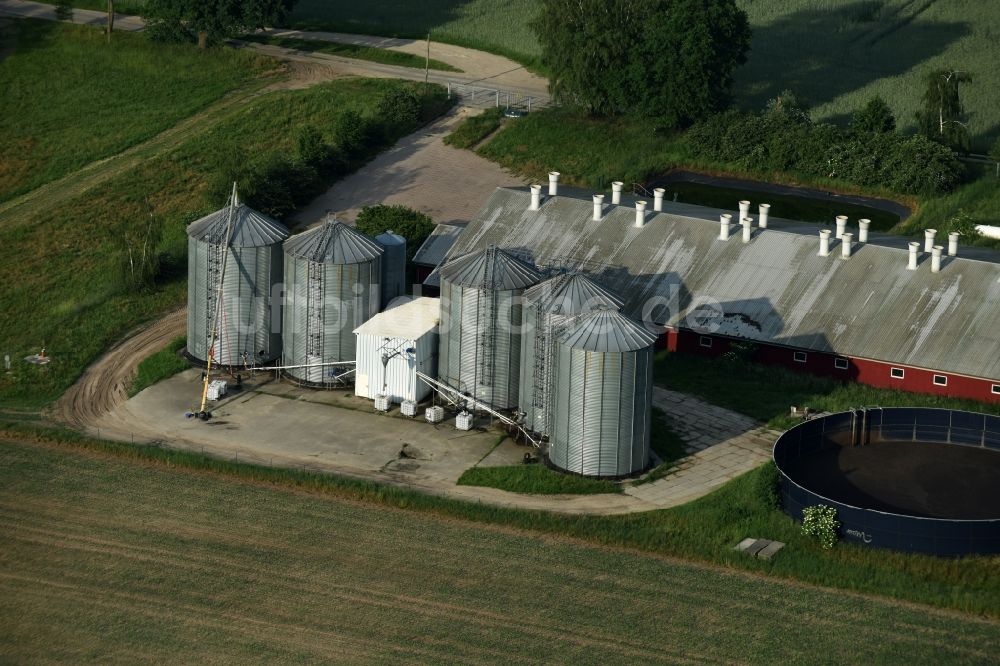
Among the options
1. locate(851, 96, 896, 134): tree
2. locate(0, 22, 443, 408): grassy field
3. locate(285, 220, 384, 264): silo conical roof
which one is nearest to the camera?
locate(285, 220, 384, 264): silo conical roof

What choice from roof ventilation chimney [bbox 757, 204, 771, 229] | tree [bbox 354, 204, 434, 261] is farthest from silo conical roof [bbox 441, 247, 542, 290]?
tree [bbox 354, 204, 434, 261]

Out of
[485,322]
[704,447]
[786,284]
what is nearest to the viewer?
[704,447]

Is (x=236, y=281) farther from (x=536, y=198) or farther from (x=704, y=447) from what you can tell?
(x=704, y=447)

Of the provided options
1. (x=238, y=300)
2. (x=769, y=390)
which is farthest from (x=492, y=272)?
(x=769, y=390)

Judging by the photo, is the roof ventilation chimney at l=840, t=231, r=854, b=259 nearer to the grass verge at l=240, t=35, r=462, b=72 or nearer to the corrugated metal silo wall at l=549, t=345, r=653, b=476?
the corrugated metal silo wall at l=549, t=345, r=653, b=476

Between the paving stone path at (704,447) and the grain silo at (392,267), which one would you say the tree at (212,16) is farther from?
the paving stone path at (704,447)

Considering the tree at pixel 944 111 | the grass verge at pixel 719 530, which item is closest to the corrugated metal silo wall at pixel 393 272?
the grass verge at pixel 719 530

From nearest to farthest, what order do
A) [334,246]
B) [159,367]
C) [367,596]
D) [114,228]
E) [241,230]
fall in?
[367,596]
[334,246]
[241,230]
[159,367]
[114,228]
